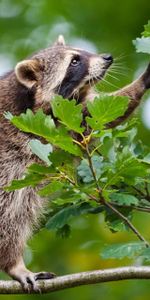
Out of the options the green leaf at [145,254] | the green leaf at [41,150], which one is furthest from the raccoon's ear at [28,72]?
the green leaf at [145,254]

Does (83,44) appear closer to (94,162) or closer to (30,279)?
(30,279)

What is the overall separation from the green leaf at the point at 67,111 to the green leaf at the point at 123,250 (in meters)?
0.96

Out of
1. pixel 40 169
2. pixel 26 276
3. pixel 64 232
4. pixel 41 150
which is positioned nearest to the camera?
pixel 40 169

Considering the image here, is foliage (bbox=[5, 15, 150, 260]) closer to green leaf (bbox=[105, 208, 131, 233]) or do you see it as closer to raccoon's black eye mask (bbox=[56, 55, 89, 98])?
green leaf (bbox=[105, 208, 131, 233])

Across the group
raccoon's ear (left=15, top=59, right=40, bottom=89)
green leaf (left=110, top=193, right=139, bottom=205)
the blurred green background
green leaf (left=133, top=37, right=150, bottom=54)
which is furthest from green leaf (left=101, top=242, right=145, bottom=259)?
the blurred green background

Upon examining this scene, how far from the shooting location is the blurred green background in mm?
12477

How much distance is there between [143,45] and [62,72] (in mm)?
2181

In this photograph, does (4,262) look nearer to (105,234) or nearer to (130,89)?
(130,89)

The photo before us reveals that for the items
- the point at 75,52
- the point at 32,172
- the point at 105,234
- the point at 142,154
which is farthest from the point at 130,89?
the point at 105,234

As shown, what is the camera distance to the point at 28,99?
9.16 metres

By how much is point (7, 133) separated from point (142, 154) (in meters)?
1.80

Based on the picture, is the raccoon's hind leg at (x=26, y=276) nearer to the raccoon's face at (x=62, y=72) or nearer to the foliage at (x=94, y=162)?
the foliage at (x=94, y=162)

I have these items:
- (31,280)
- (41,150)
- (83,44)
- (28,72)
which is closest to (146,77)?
(28,72)

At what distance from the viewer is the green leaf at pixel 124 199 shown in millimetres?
7160
